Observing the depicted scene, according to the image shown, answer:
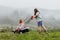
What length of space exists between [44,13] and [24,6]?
4303 millimetres

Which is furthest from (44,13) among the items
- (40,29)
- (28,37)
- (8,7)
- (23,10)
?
(28,37)

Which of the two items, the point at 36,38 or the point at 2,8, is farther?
the point at 2,8

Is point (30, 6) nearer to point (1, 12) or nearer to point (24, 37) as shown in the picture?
point (1, 12)

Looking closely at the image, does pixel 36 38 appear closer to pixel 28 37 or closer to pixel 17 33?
pixel 28 37

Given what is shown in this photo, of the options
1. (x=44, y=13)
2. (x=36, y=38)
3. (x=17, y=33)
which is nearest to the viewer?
(x=36, y=38)

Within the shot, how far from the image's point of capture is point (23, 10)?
32812 millimetres

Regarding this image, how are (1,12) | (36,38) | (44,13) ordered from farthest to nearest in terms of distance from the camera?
(1,12) < (44,13) < (36,38)

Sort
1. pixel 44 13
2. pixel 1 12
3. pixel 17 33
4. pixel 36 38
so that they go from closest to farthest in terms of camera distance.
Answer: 1. pixel 36 38
2. pixel 17 33
3. pixel 44 13
4. pixel 1 12

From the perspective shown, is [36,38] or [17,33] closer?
[36,38]

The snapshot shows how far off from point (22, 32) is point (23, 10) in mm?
17151

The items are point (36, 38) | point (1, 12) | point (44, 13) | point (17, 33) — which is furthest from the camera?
point (1, 12)

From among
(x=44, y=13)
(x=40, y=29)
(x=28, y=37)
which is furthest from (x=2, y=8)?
(x=28, y=37)

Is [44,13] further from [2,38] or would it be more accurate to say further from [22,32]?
[2,38]

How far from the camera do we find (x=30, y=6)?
112 feet
